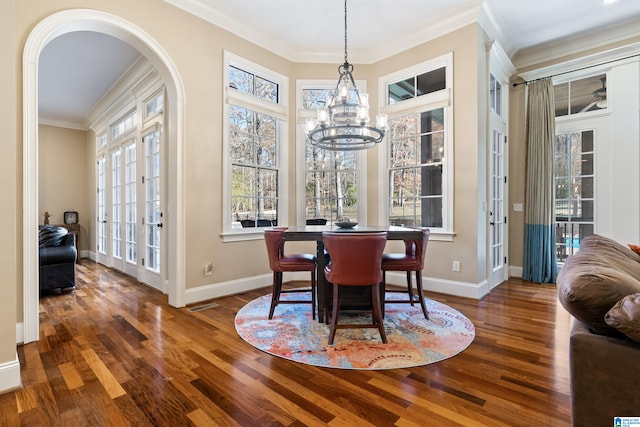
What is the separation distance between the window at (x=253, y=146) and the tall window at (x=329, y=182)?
0.40m

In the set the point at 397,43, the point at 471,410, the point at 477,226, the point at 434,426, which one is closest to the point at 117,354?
the point at 434,426

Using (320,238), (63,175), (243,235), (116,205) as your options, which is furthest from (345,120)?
(63,175)

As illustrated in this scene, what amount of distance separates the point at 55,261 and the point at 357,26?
195 inches

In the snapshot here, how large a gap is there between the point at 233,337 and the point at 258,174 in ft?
7.70

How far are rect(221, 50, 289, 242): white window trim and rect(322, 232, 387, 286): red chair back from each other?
6.24 ft

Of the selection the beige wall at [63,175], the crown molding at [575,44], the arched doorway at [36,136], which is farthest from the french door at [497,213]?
the beige wall at [63,175]

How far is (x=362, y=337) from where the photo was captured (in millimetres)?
2512

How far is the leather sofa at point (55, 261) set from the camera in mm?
3908

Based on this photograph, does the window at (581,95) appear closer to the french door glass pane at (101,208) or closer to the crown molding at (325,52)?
the crown molding at (325,52)

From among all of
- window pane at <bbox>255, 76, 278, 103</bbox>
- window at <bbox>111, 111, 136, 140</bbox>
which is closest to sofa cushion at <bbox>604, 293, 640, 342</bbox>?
window pane at <bbox>255, 76, 278, 103</bbox>

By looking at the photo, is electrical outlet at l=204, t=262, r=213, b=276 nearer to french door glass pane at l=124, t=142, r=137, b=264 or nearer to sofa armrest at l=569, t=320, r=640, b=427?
french door glass pane at l=124, t=142, r=137, b=264

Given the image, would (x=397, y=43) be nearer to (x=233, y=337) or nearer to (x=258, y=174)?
(x=258, y=174)

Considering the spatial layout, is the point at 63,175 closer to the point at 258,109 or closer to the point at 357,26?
the point at 258,109

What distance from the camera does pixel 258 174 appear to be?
14.0 ft
